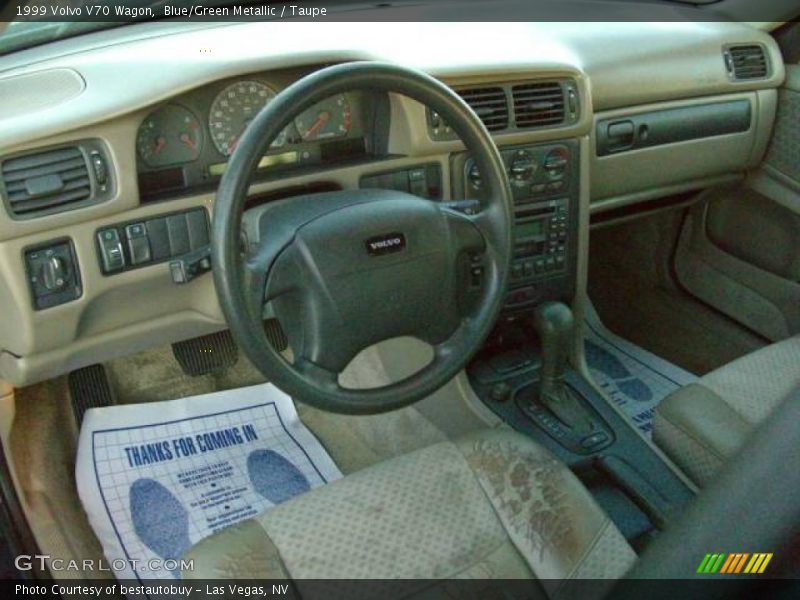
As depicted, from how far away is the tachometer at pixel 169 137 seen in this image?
144cm

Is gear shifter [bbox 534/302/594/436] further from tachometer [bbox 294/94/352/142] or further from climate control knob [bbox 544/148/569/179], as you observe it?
tachometer [bbox 294/94/352/142]

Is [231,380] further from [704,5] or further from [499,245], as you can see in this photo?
[704,5]

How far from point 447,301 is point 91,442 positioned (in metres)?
0.80

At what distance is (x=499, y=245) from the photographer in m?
1.38

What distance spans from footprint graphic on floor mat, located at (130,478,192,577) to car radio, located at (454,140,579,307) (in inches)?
29.2

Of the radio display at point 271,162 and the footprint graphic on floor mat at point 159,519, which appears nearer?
the radio display at point 271,162

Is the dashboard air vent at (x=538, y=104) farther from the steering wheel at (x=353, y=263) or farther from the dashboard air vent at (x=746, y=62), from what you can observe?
the dashboard air vent at (x=746, y=62)

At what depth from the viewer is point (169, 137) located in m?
1.47

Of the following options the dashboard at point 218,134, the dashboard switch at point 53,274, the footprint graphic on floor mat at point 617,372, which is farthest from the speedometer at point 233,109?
the footprint graphic on floor mat at point 617,372

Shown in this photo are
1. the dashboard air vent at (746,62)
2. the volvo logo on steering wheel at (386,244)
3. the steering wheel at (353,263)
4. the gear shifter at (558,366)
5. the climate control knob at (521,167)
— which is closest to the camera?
the steering wheel at (353,263)

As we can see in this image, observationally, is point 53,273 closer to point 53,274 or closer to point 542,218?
point 53,274

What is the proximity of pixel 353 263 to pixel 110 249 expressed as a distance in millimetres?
386

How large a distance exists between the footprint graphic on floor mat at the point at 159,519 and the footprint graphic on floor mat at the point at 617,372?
115 centimetres

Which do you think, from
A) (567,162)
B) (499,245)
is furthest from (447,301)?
Answer: (567,162)
